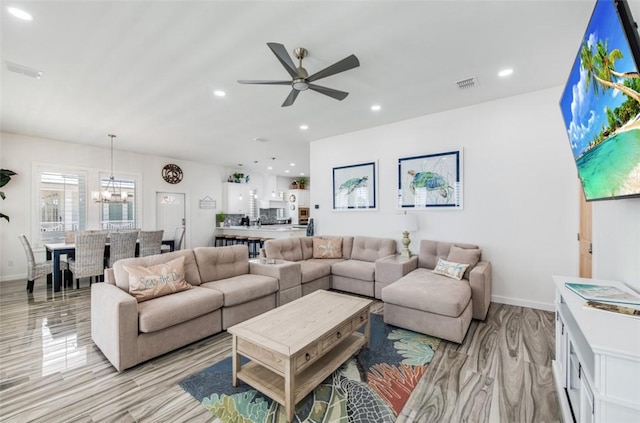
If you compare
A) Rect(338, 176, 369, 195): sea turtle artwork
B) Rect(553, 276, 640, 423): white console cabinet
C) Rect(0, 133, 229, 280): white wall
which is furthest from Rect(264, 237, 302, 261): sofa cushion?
Rect(0, 133, 229, 280): white wall

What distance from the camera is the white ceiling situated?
2.16 m

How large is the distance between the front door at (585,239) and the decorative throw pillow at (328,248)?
3.28 m

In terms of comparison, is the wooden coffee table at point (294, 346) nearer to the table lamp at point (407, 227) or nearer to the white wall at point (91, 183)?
the table lamp at point (407, 227)

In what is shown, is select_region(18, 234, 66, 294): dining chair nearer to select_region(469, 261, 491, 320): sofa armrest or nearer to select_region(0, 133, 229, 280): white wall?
select_region(0, 133, 229, 280): white wall

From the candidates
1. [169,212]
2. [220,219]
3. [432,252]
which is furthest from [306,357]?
[220,219]

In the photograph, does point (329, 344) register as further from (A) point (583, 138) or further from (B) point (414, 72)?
(B) point (414, 72)

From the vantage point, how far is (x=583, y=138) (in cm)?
183

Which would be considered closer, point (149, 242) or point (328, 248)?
point (328, 248)

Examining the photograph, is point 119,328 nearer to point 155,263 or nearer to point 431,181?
point 155,263

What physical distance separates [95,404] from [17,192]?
591 cm

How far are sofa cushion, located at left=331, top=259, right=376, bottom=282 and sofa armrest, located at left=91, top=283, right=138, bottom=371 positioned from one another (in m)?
2.83

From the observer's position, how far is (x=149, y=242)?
5.23m

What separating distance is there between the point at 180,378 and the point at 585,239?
14.2ft

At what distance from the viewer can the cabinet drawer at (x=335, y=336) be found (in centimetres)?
202
